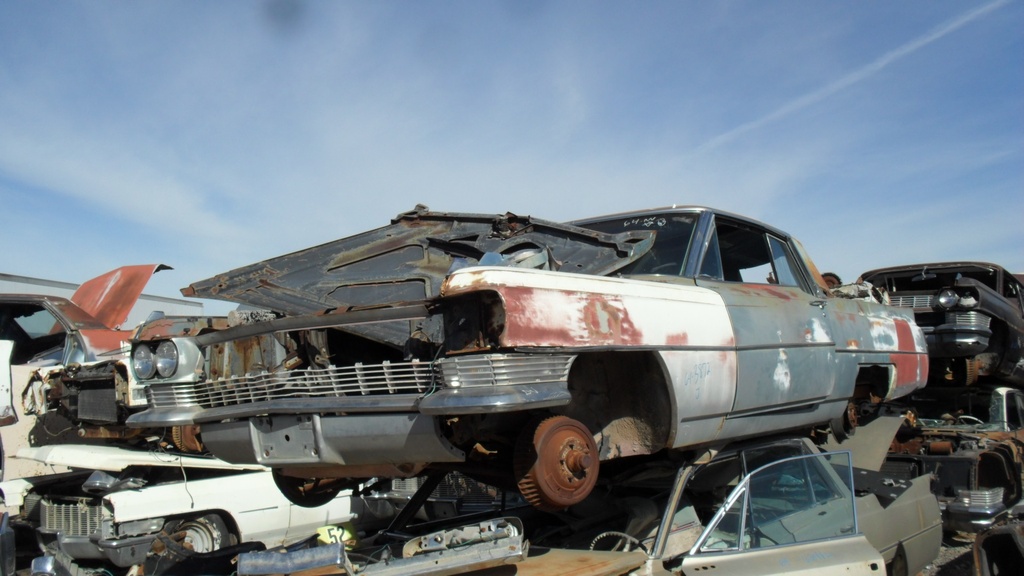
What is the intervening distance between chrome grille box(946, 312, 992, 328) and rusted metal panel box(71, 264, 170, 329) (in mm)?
7924

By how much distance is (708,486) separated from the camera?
3727 mm

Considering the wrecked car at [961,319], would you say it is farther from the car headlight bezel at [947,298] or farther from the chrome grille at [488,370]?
the chrome grille at [488,370]

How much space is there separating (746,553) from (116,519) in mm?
4836

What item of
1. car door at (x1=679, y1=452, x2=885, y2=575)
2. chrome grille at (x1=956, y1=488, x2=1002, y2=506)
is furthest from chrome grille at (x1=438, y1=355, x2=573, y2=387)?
chrome grille at (x1=956, y1=488, x2=1002, y2=506)

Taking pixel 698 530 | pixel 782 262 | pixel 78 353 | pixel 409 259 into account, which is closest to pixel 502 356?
pixel 409 259

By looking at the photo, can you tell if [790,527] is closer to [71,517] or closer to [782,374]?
[782,374]

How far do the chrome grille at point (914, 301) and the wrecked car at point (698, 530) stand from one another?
3.89m

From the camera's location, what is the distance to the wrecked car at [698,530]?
9.07ft

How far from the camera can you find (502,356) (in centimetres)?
258

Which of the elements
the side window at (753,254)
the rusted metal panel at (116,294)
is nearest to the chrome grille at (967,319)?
the side window at (753,254)

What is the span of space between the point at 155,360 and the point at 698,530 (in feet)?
8.23

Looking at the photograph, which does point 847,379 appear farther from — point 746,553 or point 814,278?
point 746,553

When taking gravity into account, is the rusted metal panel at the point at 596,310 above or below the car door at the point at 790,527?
above

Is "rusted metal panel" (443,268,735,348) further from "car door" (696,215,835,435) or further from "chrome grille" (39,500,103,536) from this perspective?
"chrome grille" (39,500,103,536)
